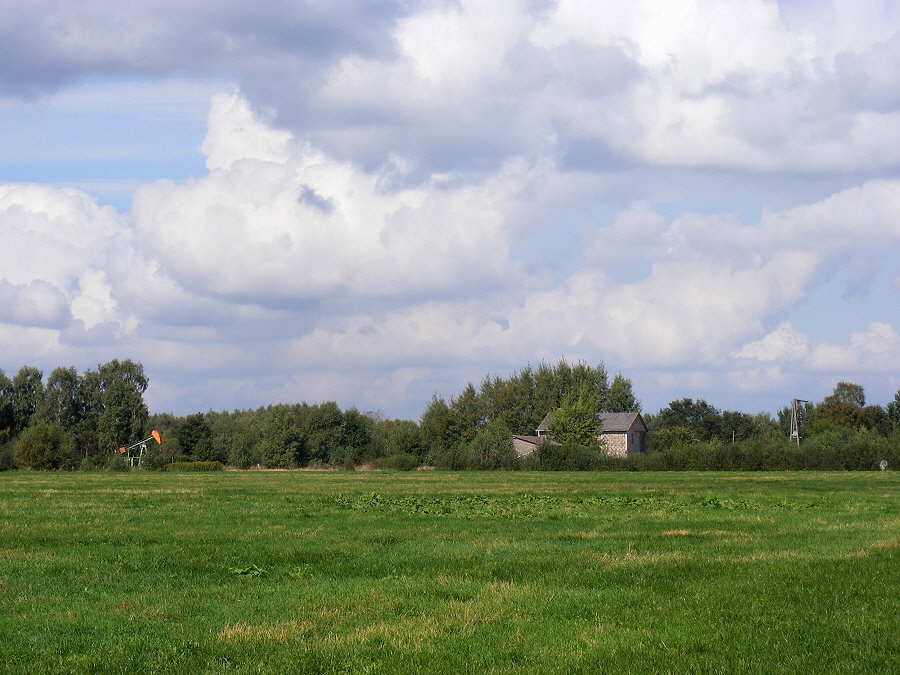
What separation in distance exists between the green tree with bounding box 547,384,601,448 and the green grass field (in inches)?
3857

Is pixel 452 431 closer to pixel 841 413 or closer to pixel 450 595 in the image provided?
pixel 841 413

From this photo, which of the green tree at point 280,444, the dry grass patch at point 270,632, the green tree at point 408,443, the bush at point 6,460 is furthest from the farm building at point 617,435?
the dry grass patch at point 270,632

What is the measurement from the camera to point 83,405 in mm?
155500

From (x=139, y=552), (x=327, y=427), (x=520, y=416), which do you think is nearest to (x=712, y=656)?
(x=139, y=552)

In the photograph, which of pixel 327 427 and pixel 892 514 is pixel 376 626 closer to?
pixel 892 514

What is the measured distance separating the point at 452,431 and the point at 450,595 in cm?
12813

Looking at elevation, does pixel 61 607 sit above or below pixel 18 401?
below

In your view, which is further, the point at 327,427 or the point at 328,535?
the point at 327,427

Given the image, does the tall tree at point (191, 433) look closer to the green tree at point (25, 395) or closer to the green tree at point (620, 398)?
the green tree at point (25, 395)

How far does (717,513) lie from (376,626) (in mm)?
22912

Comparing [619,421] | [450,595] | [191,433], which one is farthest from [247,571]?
[619,421]

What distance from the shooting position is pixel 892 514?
33.3m

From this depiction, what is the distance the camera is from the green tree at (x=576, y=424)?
128750 mm

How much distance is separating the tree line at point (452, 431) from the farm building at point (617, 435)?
144 inches
